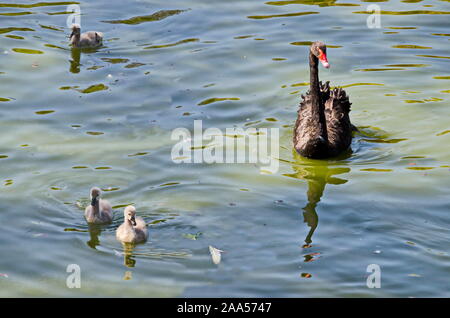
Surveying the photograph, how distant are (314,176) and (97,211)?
2.97 meters

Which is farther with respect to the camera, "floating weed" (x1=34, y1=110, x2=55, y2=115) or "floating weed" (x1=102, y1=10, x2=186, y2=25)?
"floating weed" (x1=102, y1=10, x2=186, y2=25)

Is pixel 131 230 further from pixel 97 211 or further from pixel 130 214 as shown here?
pixel 97 211

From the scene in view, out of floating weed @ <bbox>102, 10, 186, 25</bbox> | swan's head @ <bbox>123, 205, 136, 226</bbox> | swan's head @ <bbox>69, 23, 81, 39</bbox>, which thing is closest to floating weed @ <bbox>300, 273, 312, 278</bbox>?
swan's head @ <bbox>123, 205, 136, 226</bbox>

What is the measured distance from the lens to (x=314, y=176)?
11109 millimetres

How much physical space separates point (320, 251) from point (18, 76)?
680cm

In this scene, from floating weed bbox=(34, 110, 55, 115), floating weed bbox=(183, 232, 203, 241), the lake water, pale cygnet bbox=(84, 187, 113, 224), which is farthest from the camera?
floating weed bbox=(34, 110, 55, 115)

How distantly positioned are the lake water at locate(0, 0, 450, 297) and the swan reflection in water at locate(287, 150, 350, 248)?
3cm

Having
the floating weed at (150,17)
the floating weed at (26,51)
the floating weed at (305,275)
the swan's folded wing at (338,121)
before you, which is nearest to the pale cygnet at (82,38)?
the floating weed at (26,51)

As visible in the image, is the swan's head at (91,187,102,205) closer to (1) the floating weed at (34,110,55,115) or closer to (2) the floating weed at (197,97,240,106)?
(1) the floating weed at (34,110,55,115)

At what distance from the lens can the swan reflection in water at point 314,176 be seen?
394 inches

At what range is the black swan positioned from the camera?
11.5 metres

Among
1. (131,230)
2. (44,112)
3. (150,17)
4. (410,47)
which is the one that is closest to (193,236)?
(131,230)

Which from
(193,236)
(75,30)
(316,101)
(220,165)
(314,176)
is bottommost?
(193,236)

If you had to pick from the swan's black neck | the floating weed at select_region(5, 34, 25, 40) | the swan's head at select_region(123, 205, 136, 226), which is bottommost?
the swan's head at select_region(123, 205, 136, 226)
